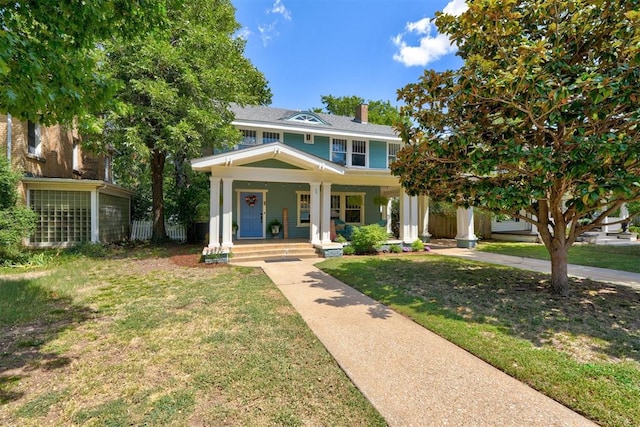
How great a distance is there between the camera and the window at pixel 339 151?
613 inches

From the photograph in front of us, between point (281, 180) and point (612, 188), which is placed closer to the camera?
point (612, 188)

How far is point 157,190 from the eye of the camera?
13180 millimetres

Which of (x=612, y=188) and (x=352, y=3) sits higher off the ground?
(x=352, y=3)

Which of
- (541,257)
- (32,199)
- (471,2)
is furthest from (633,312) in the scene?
(32,199)

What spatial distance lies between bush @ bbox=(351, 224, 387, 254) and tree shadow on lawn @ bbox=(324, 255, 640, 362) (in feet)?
7.50

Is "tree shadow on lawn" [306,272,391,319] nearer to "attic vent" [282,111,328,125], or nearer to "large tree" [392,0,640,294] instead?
"large tree" [392,0,640,294]

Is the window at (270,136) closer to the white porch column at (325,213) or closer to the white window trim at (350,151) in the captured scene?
the white window trim at (350,151)

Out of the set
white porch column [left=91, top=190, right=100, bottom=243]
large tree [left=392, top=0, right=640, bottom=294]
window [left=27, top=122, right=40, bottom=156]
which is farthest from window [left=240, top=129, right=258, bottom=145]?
large tree [left=392, top=0, right=640, bottom=294]

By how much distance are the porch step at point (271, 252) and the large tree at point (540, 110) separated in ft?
18.2

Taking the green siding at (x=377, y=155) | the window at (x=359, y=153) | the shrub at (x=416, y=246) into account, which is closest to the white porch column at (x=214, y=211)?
the shrub at (x=416, y=246)

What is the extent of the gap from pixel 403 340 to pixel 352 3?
1032cm

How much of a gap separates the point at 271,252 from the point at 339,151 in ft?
24.9

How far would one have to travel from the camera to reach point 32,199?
1072cm

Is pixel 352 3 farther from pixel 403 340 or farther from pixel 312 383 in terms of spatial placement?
pixel 312 383
